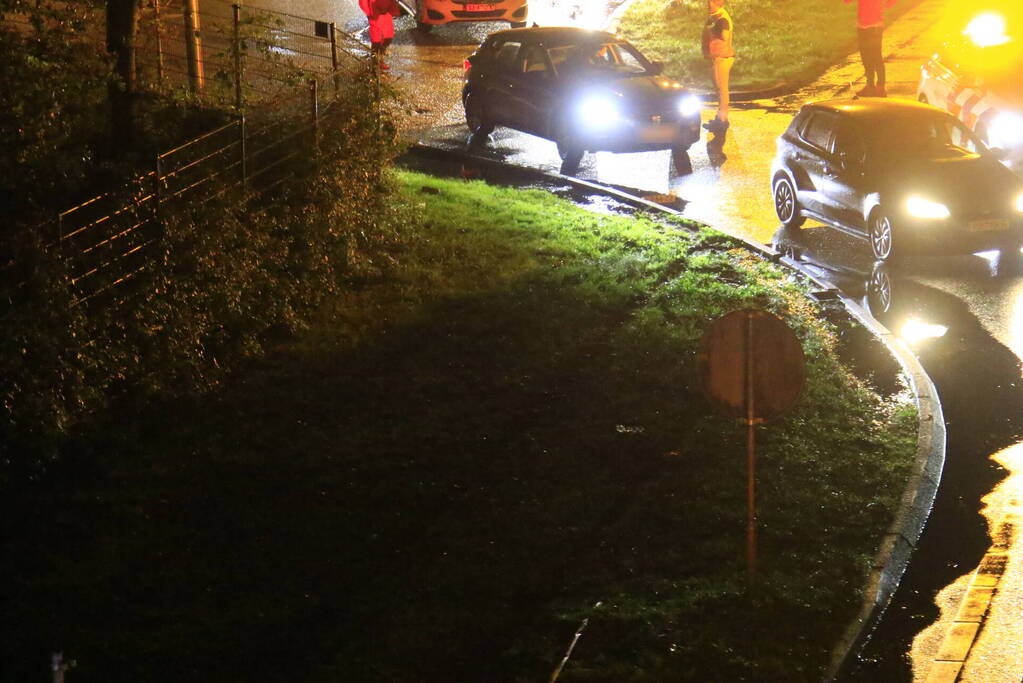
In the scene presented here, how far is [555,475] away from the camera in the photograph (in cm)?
973

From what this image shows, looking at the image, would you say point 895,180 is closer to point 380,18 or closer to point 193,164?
point 193,164

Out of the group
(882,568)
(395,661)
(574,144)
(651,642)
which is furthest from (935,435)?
(574,144)

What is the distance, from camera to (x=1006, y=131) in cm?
1906

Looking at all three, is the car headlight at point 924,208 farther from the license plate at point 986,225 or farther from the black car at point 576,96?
the black car at point 576,96

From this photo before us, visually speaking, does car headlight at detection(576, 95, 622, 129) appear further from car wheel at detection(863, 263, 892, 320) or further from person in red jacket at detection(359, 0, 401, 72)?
car wheel at detection(863, 263, 892, 320)

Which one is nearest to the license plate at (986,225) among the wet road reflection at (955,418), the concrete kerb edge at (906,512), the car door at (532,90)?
the wet road reflection at (955,418)

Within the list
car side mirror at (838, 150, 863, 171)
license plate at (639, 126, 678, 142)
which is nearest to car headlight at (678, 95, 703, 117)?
license plate at (639, 126, 678, 142)

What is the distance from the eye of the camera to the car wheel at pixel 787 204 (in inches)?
666

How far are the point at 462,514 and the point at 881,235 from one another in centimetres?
793

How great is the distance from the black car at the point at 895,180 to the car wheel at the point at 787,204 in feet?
0.04

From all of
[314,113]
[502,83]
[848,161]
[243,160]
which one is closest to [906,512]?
[243,160]

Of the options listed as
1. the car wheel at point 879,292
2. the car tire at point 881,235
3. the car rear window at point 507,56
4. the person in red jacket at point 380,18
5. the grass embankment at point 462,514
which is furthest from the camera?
the person in red jacket at point 380,18

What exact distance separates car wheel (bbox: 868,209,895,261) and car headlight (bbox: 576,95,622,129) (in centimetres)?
497

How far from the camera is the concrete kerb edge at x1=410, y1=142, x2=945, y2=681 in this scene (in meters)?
8.06
